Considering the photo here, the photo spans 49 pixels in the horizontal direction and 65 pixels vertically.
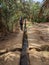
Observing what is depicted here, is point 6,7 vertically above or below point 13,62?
above

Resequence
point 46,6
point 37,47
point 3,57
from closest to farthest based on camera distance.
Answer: point 3,57 < point 46,6 < point 37,47

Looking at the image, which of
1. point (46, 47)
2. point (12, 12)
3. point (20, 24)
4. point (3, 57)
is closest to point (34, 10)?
point (20, 24)

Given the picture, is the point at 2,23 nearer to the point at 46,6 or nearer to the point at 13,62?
the point at 46,6

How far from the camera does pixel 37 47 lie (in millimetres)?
9789

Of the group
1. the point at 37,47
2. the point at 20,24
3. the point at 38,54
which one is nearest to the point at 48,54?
the point at 38,54

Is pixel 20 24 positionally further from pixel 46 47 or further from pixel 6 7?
pixel 46 47

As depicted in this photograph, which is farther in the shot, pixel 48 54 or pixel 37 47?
pixel 37 47

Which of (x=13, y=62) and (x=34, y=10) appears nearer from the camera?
(x=13, y=62)

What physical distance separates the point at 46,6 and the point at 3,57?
286cm

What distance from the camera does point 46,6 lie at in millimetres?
8594

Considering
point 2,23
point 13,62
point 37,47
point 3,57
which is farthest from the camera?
point 2,23

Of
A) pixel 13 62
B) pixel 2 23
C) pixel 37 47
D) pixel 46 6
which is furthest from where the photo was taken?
pixel 2 23

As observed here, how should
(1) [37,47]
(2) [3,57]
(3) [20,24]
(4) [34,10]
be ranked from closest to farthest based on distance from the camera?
1. (2) [3,57]
2. (1) [37,47]
3. (3) [20,24]
4. (4) [34,10]

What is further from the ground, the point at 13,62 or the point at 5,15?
the point at 5,15
